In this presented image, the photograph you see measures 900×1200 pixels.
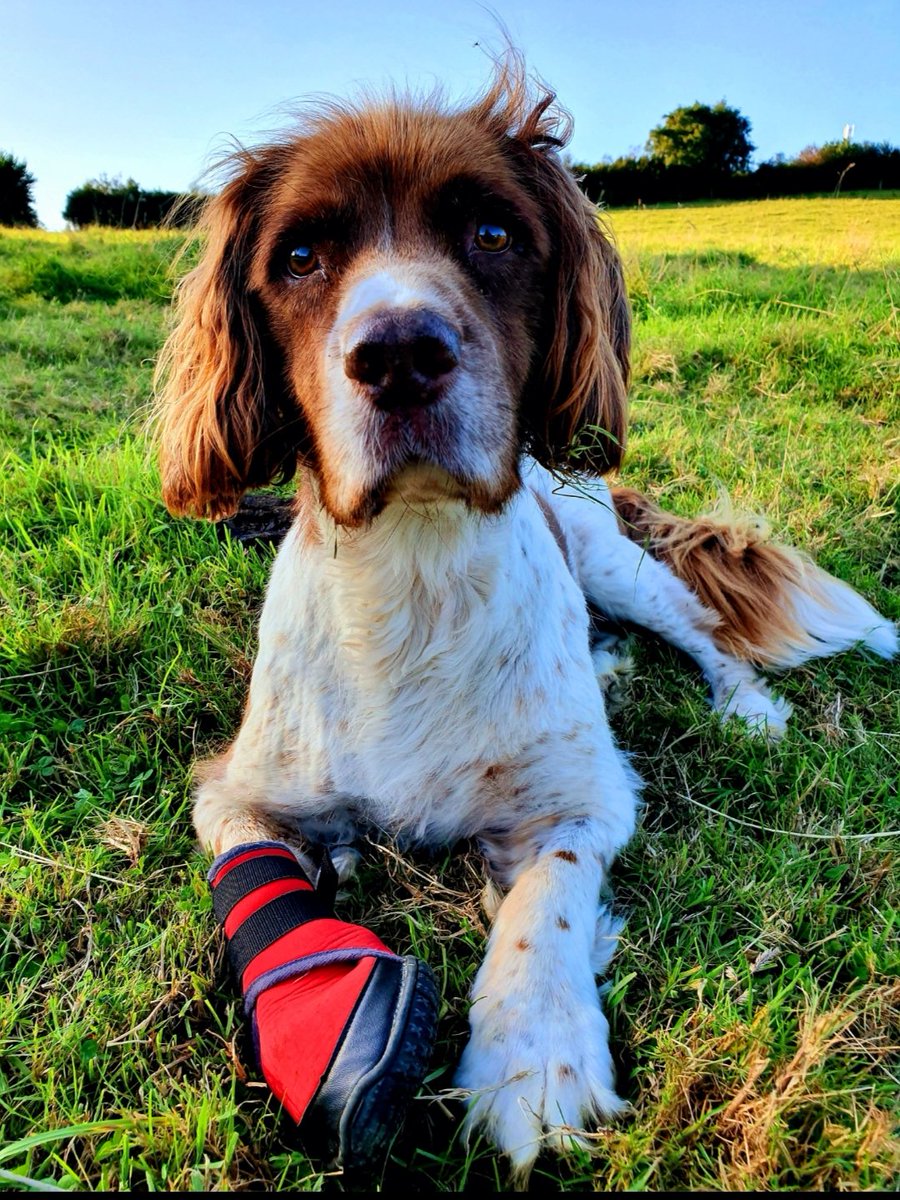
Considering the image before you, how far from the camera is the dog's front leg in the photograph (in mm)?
1554

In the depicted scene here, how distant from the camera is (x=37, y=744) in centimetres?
265

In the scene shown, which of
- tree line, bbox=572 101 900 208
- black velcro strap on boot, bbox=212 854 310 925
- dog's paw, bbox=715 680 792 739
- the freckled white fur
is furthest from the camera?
tree line, bbox=572 101 900 208

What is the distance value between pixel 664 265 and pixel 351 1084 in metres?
7.86

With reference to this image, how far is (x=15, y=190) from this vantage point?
21.3 meters

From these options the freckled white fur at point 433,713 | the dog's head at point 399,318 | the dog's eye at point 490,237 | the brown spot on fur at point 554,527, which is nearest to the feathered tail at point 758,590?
the brown spot on fur at point 554,527

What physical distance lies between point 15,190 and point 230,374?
23.5 meters

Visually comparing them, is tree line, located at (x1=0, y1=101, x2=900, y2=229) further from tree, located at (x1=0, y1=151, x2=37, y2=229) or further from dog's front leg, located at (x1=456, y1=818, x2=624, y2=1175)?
dog's front leg, located at (x1=456, y1=818, x2=624, y2=1175)

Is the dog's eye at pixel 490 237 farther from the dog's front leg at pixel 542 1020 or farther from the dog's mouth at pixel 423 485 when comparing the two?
the dog's front leg at pixel 542 1020

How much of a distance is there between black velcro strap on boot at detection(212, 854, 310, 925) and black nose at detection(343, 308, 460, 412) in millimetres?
1018

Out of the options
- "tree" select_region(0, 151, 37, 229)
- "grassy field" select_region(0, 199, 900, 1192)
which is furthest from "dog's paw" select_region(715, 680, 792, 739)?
"tree" select_region(0, 151, 37, 229)

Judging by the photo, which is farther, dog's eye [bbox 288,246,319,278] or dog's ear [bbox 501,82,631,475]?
dog's ear [bbox 501,82,631,475]

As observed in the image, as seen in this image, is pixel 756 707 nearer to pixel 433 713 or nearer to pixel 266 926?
pixel 433 713

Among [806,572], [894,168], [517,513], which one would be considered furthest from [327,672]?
[894,168]

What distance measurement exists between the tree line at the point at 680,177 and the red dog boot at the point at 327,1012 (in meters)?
17.1
